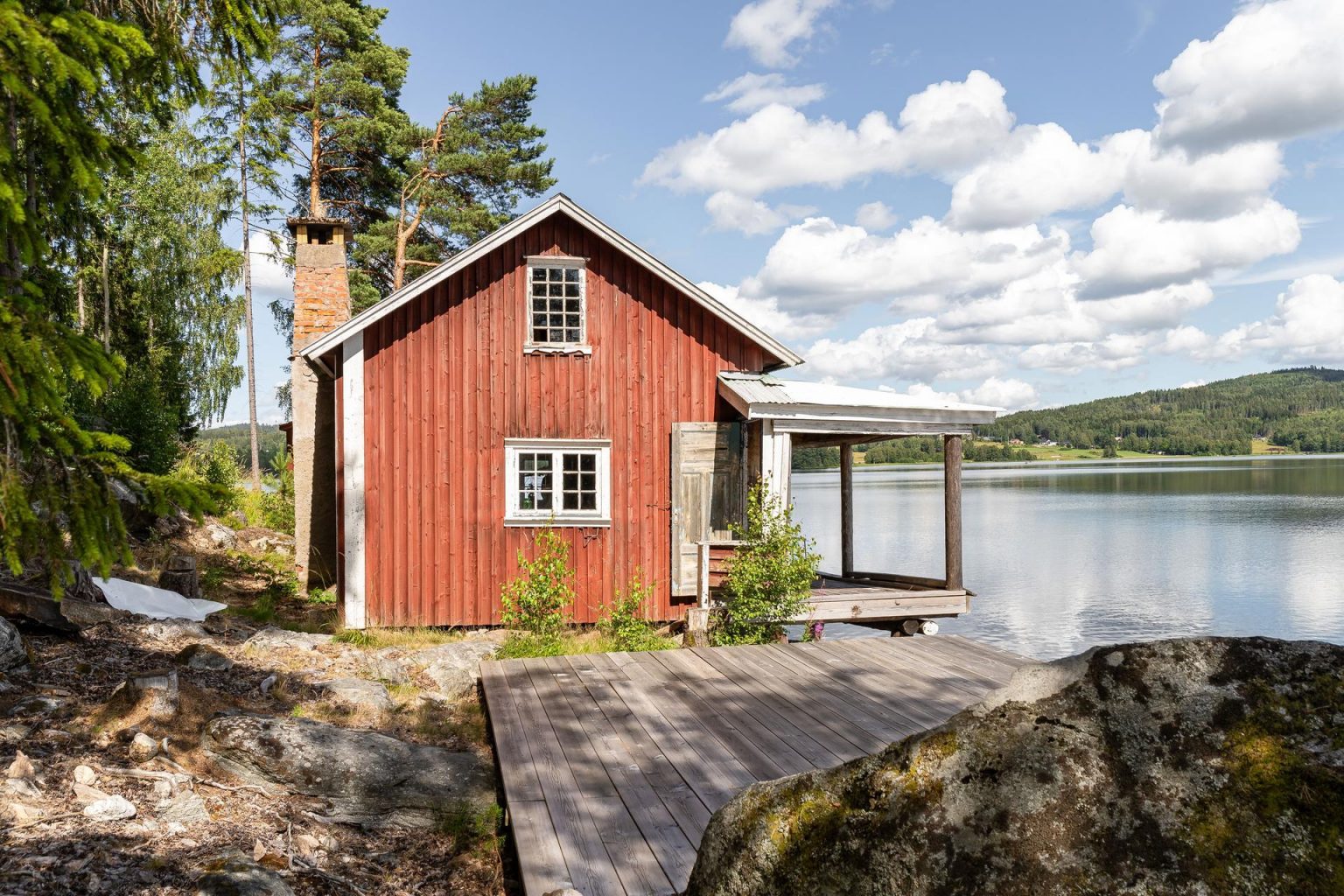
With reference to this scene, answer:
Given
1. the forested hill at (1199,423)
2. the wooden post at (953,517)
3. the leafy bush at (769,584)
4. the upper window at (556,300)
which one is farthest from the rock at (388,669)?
the forested hill at (1199,423)

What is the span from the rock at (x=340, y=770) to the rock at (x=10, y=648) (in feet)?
5.94

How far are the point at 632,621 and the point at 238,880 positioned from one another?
7.76 metres

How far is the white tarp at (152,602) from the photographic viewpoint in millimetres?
8836

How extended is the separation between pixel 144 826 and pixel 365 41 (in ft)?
94.3

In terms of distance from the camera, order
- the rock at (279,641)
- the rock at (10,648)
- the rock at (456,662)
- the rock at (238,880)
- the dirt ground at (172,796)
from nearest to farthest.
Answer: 1. the rock at (238,880)
2. the dirt ground at (172,796)
3. the rock at (10,648)
4. the rock at (456,662)
5. the rock at (279,641)

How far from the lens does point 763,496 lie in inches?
441

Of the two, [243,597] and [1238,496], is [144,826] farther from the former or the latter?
[1238,496]

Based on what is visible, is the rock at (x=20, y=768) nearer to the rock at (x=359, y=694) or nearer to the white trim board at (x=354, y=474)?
the rock at (x=359, y=694)

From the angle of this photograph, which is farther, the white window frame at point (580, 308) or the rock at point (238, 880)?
the white window frame at point (580, 308)

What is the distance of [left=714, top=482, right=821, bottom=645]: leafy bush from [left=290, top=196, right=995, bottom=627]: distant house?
0.63 m

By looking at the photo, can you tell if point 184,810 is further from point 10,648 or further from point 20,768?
point 10,648

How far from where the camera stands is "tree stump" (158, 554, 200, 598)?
10891mm

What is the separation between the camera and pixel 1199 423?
536 feet

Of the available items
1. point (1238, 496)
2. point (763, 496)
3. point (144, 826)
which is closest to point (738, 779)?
point (144, 826)
